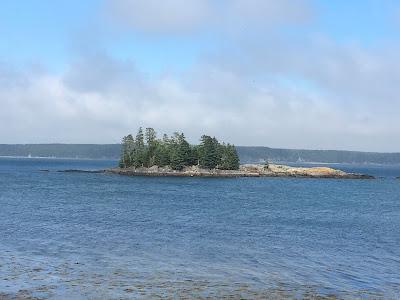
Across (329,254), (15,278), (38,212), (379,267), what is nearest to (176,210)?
(38,212)

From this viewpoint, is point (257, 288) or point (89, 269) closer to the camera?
point (257, 288)

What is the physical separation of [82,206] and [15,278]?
2129 inches

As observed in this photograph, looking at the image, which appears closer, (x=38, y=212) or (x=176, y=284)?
(x=176, y=284)

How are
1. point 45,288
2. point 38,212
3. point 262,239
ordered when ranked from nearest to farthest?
point 45,288 → point 262,239 → point 38,212

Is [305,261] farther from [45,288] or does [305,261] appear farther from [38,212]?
[38,212]

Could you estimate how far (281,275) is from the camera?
37.2 m

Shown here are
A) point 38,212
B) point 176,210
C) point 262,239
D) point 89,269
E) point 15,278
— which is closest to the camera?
point 15,278

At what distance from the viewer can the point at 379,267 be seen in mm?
41500

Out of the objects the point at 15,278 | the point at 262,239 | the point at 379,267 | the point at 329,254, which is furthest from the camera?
the point at 262,239

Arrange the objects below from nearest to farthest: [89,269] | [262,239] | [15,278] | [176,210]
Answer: [15,278]
[89,269]
[262,239]
[176,210]

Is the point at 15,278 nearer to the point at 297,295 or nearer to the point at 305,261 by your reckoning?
the point at 297,295

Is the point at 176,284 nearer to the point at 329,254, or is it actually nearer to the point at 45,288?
the point at 45,288

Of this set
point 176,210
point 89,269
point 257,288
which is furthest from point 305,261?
point 176,210

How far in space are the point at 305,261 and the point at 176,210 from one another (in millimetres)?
42047
